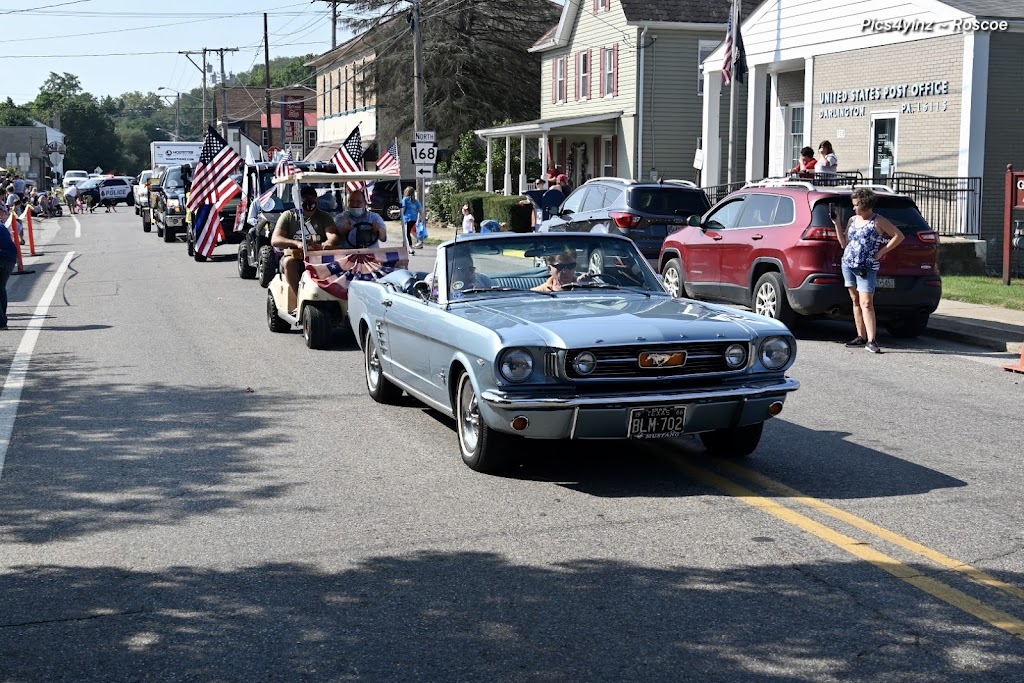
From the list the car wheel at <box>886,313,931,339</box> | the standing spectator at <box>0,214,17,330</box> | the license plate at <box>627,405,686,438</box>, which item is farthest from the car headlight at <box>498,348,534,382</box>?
the standing spectator at <box>0,214,17,330</box>

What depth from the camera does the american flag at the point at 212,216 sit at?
2627cm

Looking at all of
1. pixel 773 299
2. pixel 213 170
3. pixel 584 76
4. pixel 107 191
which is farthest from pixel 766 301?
pixel 107 191

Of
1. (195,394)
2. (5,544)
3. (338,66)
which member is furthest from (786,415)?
(338,66)

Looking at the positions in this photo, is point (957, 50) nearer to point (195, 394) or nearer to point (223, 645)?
point (195, 394)

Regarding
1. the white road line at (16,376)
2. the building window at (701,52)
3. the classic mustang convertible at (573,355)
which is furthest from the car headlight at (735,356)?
the building window at (701,52)

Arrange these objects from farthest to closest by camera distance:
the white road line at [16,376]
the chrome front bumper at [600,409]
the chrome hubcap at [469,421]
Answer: the white road line at [16,376]
the chrome hubcap at [469,421]
the chrome front bumper at [600,409]

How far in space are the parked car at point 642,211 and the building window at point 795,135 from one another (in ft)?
36.9

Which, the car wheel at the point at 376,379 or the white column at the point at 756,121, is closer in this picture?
the car wheel at the point at 376,379

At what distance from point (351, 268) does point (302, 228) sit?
3.62 feet

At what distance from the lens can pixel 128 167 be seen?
532ft

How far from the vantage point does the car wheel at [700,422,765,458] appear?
807 cm

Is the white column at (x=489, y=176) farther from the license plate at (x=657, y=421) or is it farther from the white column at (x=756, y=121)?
the license plate at (x=657, y=421)

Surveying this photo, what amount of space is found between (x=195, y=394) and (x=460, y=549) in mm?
5371

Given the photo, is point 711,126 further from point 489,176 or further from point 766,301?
point 766,301
